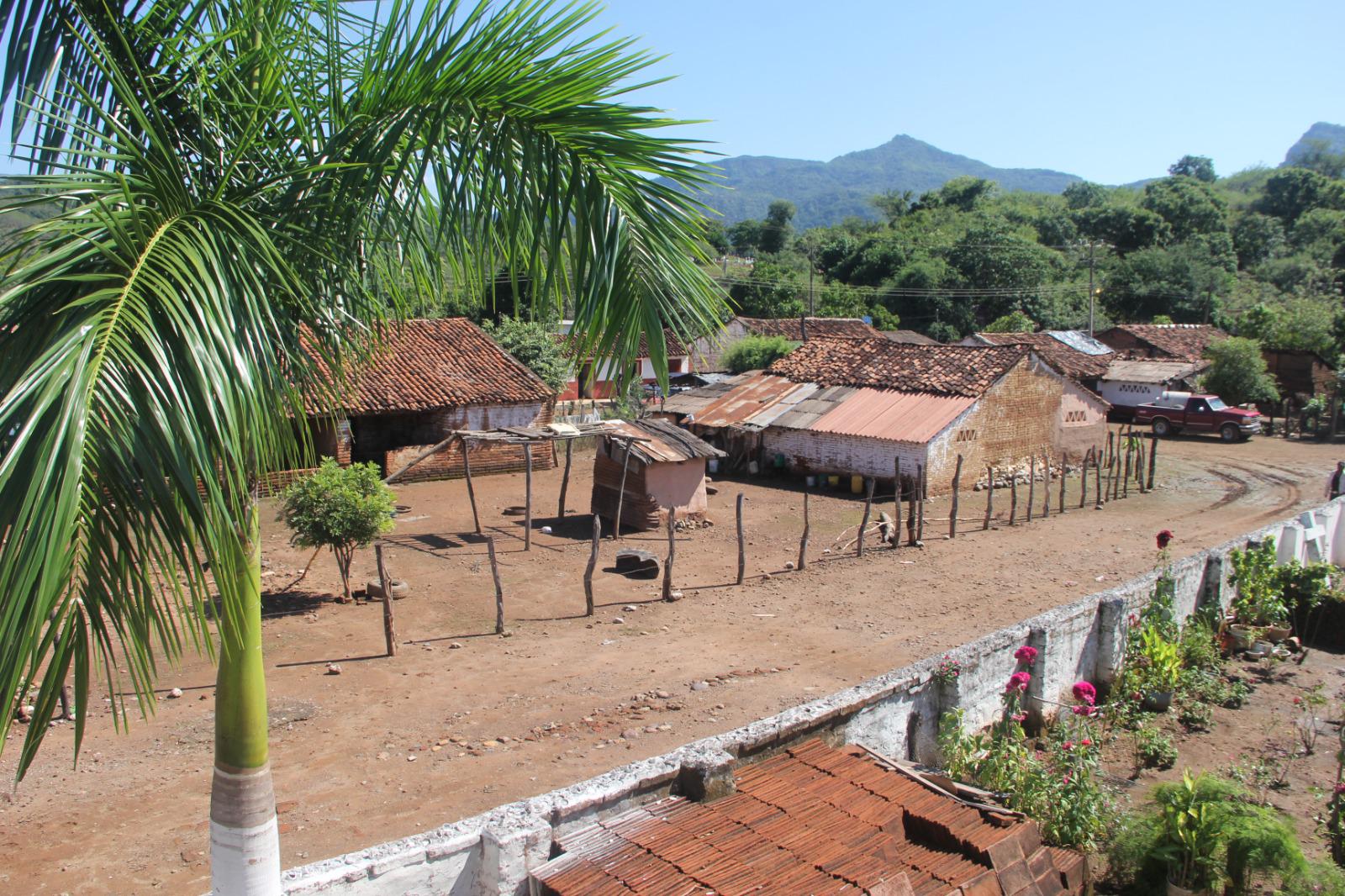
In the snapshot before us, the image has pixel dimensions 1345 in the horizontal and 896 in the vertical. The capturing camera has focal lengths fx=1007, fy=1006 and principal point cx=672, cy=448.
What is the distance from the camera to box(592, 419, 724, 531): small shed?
775 inches

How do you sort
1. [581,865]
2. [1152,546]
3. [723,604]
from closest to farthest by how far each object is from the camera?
[581,865]
[723,604]
[1152,546]

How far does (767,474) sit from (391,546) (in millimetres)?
11429

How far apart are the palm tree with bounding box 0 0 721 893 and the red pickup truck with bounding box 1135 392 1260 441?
34.4 meters

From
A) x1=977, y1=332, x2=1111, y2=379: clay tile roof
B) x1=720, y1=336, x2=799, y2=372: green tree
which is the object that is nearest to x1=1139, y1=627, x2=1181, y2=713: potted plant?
x1=977, y1=332, x2=1111, y2=379: clay tile roof

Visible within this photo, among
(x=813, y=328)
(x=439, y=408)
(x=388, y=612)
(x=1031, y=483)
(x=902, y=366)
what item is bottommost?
(x=388, y=612)

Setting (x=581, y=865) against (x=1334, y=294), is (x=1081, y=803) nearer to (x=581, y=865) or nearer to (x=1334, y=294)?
(x=581, y=865)

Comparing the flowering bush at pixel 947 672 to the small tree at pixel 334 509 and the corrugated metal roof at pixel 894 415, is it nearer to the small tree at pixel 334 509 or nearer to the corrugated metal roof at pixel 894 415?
the small tree at pixel 334 509

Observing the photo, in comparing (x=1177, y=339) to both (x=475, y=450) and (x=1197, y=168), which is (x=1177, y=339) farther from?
(x=1197, y=168)

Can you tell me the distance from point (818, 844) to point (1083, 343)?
40457mm

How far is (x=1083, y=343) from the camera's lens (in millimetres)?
41625

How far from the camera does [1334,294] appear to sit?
51656mm

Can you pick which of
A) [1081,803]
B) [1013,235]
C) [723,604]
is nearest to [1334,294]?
[1013,235]

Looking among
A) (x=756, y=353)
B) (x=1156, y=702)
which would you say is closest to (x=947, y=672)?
(x=1156, y=702)

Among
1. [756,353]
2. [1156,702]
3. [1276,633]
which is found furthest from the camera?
[756,353]
